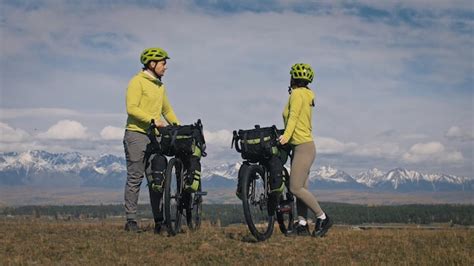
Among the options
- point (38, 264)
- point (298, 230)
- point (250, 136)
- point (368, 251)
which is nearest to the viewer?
point (38, 264)

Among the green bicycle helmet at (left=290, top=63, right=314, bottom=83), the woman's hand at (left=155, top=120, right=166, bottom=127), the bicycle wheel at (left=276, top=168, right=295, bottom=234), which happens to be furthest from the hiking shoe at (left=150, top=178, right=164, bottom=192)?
the green bicycle helmet at (left=290, top=63, right=314, bottom=83)

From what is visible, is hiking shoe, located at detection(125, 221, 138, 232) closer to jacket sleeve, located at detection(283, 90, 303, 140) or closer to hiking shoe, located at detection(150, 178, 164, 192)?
hiking shoe, located at detection(150, 178, 164, 192)

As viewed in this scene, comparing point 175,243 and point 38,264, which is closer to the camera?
point 38,264

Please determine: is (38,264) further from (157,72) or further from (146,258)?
(157,72)

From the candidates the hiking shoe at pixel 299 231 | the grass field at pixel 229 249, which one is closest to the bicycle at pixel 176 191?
the grass field at pixel 229 249

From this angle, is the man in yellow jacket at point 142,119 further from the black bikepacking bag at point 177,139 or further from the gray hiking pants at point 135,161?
the black bikepacking bag at point 177,139

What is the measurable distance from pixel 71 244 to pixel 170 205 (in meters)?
2.45

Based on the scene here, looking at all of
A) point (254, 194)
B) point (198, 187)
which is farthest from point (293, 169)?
point (198, 187)

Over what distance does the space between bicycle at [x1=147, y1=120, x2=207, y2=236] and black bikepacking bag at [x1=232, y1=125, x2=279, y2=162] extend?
1.25 meters

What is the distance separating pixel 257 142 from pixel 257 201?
4.52 ft

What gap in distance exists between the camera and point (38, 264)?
31.3 feet

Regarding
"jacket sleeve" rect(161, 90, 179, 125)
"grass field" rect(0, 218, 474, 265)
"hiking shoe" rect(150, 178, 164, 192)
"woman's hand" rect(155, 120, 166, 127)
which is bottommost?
"grass field" rect(0, 218, 474, 265)

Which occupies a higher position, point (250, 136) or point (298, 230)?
point (250, 136)

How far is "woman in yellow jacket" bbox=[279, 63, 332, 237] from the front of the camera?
13250 millimetres
